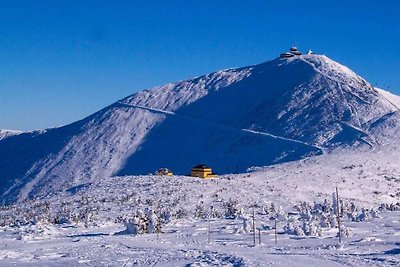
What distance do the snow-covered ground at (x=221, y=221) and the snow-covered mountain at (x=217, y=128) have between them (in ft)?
41.3

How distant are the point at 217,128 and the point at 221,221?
169 feet

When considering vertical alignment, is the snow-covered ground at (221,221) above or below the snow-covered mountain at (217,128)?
below

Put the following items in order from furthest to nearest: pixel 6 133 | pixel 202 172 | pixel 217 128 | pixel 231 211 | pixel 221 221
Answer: pixel 6 133
pixel 217 128
pixel 202 172
pixel 231 211
pixel 221 221

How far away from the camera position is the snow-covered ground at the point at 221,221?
1680 centimetres

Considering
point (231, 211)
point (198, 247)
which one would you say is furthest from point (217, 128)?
point (198, 247)

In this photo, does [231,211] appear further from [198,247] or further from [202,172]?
[202,172]

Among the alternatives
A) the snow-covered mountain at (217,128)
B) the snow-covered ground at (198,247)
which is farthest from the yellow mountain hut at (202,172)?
the snow-covered ground at (198,247)

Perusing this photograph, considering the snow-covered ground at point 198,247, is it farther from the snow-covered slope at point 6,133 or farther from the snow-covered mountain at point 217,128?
the snow-covered slope at point 6,133

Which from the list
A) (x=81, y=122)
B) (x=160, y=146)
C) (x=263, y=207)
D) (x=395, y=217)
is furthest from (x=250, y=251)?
(x=81, y=122)

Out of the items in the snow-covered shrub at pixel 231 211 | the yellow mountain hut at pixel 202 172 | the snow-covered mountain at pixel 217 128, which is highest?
the snow-covered mountain at pixel 217 128

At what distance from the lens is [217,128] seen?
78062mm

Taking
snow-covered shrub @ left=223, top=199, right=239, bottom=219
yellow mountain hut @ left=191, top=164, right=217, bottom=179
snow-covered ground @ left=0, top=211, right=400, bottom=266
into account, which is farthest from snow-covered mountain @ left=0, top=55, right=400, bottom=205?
snow-covered ground @ left=0, top=211, right=400, bottom=266

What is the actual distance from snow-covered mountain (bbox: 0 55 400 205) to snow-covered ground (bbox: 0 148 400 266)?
12.6 meters

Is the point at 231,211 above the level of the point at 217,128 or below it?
below
